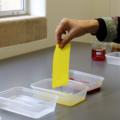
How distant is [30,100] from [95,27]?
0.33 m

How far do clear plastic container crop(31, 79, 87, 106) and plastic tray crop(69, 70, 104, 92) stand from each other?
0.05 metres

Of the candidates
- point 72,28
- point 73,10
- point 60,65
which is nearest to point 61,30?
point 72,28

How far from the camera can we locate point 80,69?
1.57 metres

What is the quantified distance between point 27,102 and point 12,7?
1128mm

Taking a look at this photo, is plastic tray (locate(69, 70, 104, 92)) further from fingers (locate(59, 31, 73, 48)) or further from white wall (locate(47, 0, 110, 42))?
white wall (locate(47, 0, 110, 42))

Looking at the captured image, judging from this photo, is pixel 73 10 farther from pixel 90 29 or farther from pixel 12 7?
pixel 90 29

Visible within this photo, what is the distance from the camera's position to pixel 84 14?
8.31 feet

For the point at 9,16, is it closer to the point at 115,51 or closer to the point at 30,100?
the point at 115,51

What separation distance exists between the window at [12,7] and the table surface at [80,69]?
0.29m

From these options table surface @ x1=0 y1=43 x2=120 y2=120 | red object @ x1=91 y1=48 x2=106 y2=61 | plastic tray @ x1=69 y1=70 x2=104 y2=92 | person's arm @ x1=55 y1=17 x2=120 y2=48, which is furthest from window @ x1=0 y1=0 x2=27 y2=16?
person's arm @ x1=55 y1=17 x2=120 y2=48

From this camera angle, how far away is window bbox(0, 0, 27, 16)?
79.5 inches

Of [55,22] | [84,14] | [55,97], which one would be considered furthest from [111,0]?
[55,97]

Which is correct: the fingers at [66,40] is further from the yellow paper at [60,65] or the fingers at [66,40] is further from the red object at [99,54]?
the red object at [99,54]

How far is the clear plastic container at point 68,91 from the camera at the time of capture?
1.12 m
